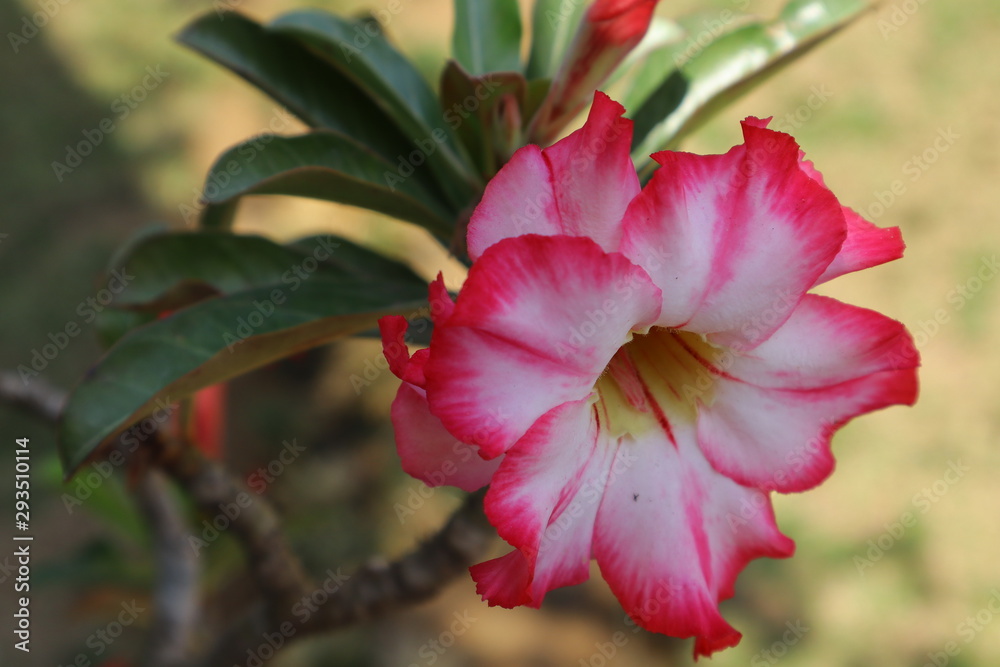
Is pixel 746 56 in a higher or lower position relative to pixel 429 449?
higher

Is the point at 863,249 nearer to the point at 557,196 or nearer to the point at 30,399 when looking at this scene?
the point at 557,196

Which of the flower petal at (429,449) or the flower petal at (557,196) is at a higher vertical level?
the flower petal at (557,196)

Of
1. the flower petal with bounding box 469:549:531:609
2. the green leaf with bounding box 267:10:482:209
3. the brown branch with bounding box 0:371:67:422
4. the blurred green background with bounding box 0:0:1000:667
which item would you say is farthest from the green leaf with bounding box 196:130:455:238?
the blurred green background with bounding box 0:0:1000:667

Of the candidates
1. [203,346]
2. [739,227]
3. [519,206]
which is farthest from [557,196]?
[203,346]

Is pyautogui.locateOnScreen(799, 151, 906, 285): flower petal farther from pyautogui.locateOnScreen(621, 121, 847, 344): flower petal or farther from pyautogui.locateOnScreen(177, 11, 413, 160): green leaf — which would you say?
pyautogui.locateOnScreen(177, 11, 413, 160): green leaf

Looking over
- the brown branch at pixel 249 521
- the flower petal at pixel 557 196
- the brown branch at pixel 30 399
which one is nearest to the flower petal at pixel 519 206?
the flower petal at pixel 557 196

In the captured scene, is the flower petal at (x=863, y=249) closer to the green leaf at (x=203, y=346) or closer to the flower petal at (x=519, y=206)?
the flower petal at (x=519, y=206)

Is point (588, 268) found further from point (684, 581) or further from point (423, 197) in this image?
point (423, 197)
